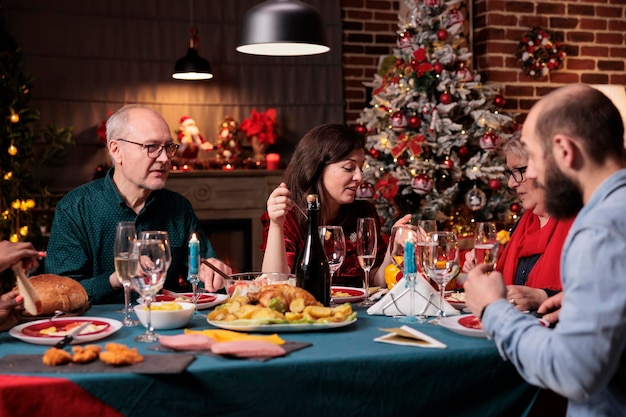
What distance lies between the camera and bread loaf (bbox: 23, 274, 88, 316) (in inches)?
81.2

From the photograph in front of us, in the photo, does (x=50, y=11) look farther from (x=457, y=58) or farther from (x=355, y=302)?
(x=355, y=302)

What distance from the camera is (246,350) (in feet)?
5.39

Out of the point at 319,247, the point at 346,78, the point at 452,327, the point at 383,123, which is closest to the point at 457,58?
the point at 383,123

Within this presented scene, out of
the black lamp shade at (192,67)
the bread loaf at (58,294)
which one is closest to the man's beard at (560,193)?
the bread loaf at (58,294)

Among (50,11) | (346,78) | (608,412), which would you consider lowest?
(608,412)

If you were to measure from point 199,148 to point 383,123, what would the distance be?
63.5 inches

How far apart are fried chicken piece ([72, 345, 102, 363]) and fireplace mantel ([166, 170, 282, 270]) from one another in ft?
14.5

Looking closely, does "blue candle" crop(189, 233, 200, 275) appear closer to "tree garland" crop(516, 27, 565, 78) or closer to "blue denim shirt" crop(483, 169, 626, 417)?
"blue denim shirt" crop(483, 169, 626, 417)

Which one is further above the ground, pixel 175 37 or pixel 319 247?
pixel 175 37

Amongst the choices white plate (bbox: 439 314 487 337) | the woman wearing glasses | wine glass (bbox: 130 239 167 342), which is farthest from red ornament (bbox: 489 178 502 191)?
wine glass (bbox: 130 239 167 342)

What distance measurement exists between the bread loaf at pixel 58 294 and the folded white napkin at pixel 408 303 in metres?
0.78

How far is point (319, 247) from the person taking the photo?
224 centimetres

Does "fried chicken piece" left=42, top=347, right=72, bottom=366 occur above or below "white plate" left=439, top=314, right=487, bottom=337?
above

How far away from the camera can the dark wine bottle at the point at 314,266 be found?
2.21 m
